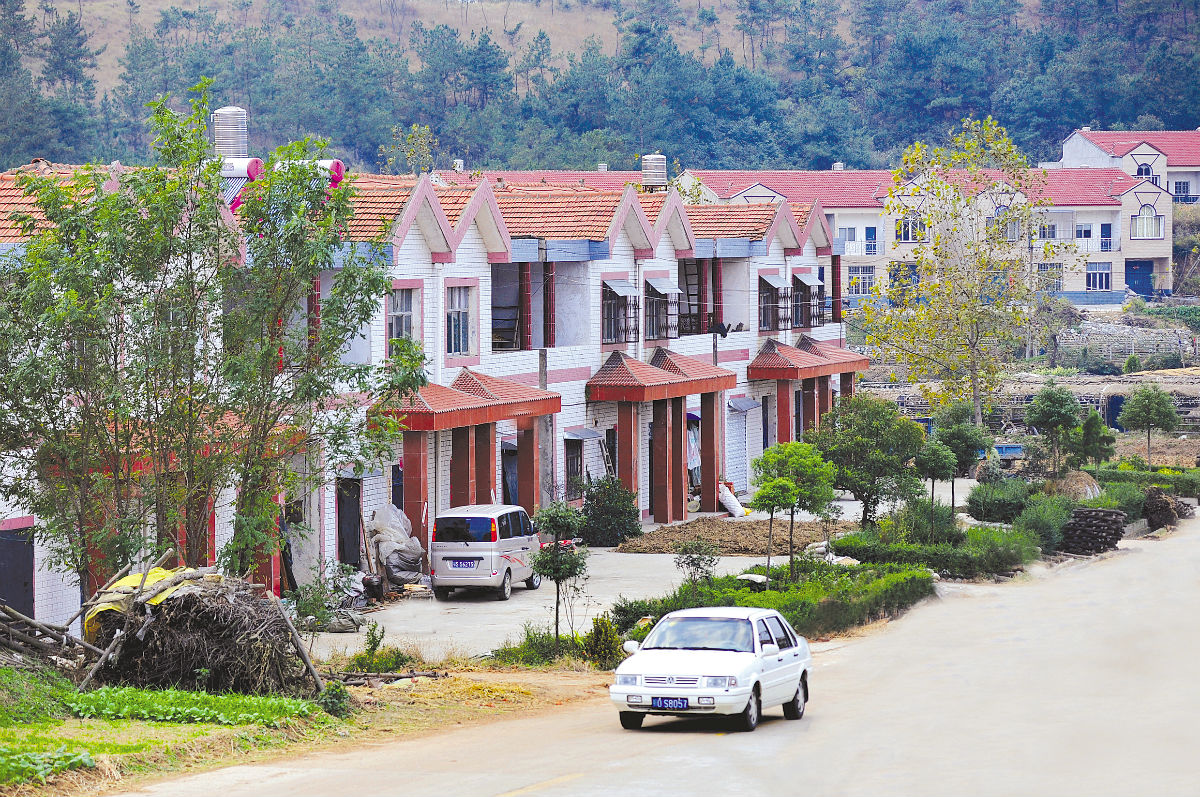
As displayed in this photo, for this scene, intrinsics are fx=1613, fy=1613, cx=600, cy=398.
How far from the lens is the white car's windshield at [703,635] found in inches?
727

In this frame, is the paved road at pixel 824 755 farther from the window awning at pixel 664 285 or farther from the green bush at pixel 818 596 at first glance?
the window awning at pixel 664 285

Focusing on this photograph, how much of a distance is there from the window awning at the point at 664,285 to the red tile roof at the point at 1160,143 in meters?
75.2

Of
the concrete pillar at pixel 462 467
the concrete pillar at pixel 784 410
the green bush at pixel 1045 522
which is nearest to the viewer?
the concrete pillar at pixel 462 467

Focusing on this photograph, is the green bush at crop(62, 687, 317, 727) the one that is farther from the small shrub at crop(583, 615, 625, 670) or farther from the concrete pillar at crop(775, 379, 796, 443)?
the concrete pillar at crop(775, 379, 796, 443)

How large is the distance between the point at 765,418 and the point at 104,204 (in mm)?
33112

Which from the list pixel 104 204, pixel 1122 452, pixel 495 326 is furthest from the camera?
pixel 1122 452

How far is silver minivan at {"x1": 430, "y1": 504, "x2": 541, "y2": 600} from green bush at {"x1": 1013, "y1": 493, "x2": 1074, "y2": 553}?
481 inches

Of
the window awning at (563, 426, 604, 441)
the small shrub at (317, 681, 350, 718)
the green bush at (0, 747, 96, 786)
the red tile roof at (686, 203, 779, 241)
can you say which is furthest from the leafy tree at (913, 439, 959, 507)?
the green bush at (0, 747, 96, 786)

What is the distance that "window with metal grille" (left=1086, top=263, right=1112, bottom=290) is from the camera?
3986 inches

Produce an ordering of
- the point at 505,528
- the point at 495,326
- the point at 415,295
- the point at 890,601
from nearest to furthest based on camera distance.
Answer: the point at 890,601 → the point at 505,528 → the point at 415,295 → the point at 495,326

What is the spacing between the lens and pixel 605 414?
138ft

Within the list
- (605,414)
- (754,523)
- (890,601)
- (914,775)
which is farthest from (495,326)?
(914,775)

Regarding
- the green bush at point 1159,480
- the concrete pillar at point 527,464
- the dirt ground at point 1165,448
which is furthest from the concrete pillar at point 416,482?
the dirt ground at point 1165,448

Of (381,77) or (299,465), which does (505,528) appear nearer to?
(299,465)
